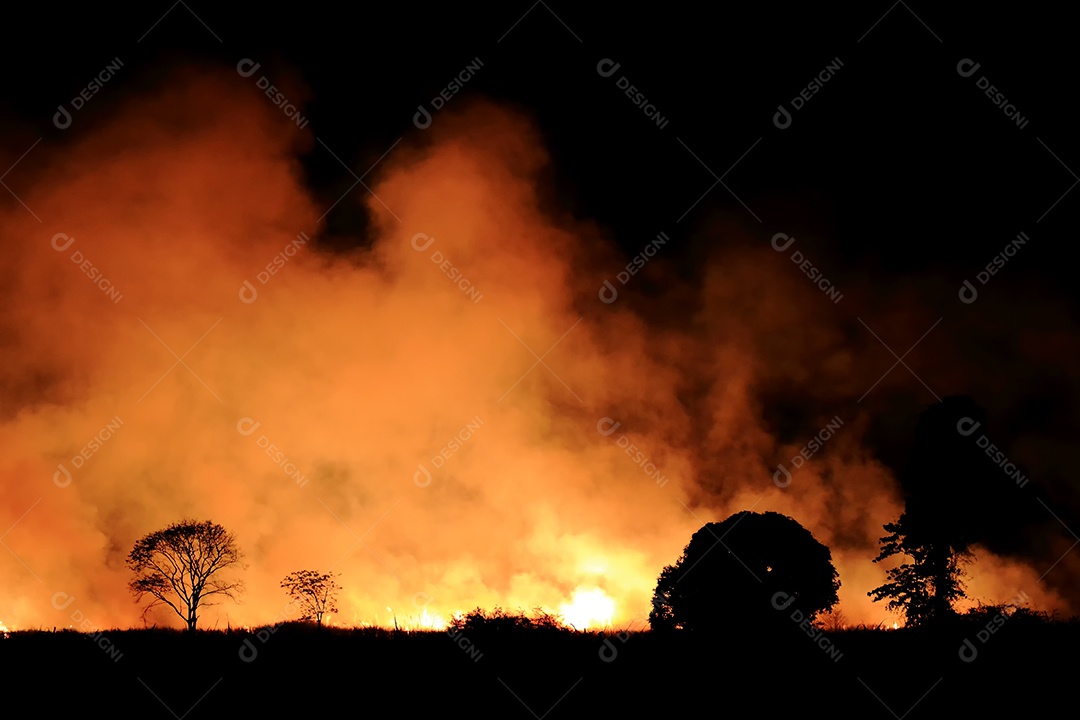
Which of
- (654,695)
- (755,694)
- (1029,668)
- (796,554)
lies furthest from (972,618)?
(796,554)

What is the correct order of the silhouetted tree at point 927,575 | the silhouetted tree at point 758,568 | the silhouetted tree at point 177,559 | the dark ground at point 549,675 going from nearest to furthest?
the dark ground at point 549,675 → the silhouetted tree at point 927,575 → the silhouetted tree at point 758,568 → the silhouetted tree at point 177,559

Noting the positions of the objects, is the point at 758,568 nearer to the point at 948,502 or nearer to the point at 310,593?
the point at 948,502

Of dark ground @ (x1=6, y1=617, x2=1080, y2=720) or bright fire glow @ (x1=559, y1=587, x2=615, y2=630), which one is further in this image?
bright fire glow @ (x1=559, y1=587, x2=615, y2=630)

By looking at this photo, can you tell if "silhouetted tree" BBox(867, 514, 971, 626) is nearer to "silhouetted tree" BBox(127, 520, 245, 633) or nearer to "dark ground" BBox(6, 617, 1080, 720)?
"dark ground" BBox(6, 617, 1080, 720)

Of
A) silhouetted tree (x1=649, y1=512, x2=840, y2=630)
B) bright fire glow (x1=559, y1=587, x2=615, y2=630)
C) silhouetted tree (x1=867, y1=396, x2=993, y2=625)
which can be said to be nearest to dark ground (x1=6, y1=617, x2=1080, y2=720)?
silhouetted tree (x1=867, y1=396, x2=993, y2=625)

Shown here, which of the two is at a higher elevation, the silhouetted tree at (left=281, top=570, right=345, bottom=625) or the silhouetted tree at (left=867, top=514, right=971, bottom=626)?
the silhouetted tree at (left=281, top=570, right=345, bottom=625)

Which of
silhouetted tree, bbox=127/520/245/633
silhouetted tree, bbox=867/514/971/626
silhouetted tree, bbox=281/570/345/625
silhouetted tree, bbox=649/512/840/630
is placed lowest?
silhouetted tree, bbox=867/514/971/626

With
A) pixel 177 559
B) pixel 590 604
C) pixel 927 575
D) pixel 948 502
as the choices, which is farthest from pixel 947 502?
pixel 590 604

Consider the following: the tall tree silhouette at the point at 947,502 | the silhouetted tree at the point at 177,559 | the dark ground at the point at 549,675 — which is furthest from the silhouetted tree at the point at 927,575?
the silhouetted tree at the point at 177,559

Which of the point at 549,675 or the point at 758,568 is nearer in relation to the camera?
the point at 549,675

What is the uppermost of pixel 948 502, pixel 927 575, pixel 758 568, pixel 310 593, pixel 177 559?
pixel 177 559

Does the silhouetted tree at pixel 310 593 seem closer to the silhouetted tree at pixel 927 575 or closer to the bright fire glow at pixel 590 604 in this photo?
the bright fire glow at pixel 590 604

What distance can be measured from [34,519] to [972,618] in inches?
8158

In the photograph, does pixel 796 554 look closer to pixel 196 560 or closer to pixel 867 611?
pixel 867 611
